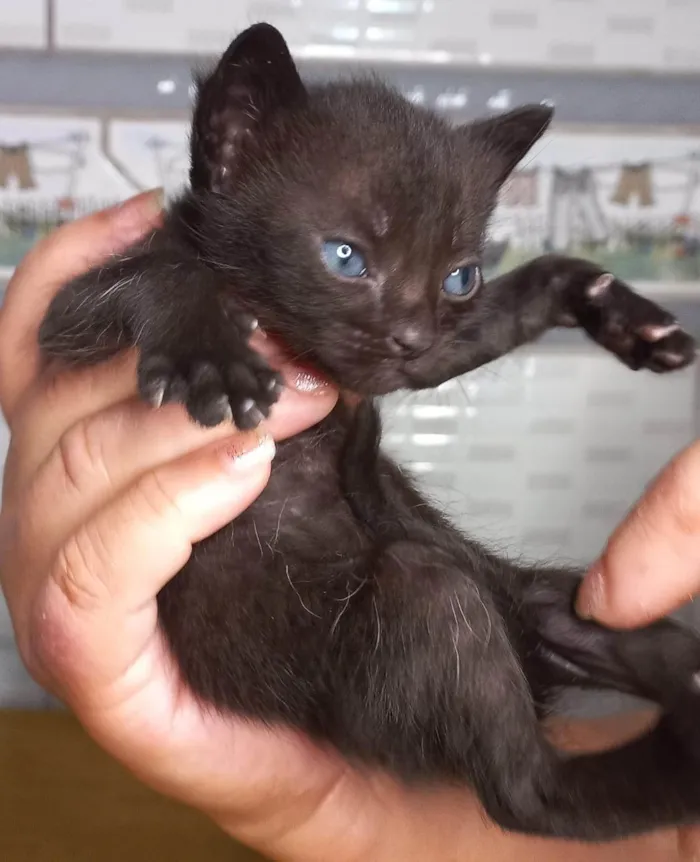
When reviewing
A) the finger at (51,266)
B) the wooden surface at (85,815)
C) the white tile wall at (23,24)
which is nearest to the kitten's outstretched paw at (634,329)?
the finger at (51,266)

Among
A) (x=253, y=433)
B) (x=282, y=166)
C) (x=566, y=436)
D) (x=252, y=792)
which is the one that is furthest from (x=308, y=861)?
(x=566, y=436)

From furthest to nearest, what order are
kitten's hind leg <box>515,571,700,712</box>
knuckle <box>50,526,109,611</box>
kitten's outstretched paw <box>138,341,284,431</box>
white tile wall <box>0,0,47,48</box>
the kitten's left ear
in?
white tile wall <box>0,0,47,48</box>
the kitten's left ear
kitten's hind leg <box>515,571,700,712</box>
knuckle <box>50,526,109,611</box>
kitten's outstretched paw <box>138,341,284,431</box>

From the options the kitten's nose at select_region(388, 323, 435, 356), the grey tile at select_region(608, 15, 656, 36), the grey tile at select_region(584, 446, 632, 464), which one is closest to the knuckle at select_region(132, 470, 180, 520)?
the kitten's nose at select_region(388, 323, 435, 356)

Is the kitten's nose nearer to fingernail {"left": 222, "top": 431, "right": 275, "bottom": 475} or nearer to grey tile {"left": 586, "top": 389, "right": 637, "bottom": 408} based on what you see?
fingernail {"left": 222, "top": 431, "right": 275, "bottom": 475}

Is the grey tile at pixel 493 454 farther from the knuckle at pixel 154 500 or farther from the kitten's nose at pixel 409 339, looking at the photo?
the knuckle at pixel 154 500

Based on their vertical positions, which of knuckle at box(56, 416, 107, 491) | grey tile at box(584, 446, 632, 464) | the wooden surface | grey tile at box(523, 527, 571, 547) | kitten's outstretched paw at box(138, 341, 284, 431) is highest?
kitten's outstretched paw at box(138, 341, 284, 431)

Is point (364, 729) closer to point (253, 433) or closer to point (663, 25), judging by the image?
point (253, 433)
